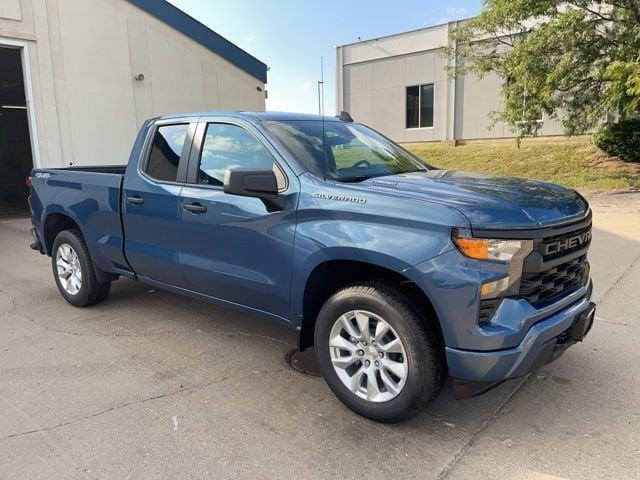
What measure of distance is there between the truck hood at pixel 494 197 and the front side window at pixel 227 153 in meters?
0.88

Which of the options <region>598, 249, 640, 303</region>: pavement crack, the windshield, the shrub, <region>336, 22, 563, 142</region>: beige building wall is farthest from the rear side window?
<region>336, 22, 563, 142</region>: beige building wall

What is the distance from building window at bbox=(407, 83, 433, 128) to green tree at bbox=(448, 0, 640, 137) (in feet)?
28.1

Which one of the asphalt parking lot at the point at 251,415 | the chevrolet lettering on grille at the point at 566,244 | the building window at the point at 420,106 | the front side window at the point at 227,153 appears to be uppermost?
the building window at the point at 420,106

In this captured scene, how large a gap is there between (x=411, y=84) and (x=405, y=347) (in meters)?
22.2

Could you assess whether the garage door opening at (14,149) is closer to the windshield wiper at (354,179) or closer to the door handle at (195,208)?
the door handle at (195,208)

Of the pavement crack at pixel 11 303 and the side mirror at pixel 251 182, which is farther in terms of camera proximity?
the pavement crack at pixel 11 303

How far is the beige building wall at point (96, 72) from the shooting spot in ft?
40.4

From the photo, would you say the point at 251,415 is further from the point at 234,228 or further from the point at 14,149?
the point at 14,149

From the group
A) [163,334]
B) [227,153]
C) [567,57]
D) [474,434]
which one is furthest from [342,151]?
[567,57]

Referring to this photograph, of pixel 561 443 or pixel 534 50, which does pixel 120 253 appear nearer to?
pixel 561 443

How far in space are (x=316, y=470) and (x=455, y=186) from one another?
184 cm

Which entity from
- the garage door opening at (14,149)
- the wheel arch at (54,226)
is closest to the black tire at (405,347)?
the wheel arch at (54,226)

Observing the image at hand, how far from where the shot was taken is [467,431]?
126 inches

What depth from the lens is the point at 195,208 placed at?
4070mm
